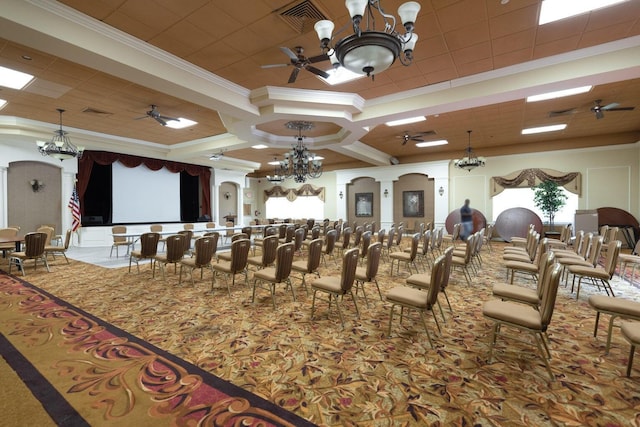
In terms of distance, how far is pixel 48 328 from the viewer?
3375mm

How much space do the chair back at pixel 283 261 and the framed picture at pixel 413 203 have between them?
36.3 ft

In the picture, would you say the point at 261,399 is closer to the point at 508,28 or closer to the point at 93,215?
the point at 508,28

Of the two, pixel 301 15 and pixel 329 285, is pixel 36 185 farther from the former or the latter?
pixel 329 285

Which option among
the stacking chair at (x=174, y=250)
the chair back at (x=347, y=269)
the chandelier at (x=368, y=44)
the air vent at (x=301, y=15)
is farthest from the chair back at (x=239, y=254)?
the air vent at (x=301, y=15)

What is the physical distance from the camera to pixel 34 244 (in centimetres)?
612

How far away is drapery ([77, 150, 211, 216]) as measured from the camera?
10.8 m

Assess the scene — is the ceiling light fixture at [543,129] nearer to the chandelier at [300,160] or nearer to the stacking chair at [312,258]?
the chandelier at [300,160]

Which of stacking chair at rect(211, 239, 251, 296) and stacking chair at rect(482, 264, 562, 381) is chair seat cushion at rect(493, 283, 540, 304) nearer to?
stacking chair at rect(482, 264, 562, 381)

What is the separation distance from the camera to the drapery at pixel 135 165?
10812mm

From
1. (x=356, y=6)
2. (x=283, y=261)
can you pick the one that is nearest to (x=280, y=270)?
(x=283, y=261)

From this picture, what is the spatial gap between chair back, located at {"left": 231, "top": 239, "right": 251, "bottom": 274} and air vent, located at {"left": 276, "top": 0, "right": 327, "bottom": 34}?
3157 mm

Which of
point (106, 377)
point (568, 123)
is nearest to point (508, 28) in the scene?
point (106, 377)

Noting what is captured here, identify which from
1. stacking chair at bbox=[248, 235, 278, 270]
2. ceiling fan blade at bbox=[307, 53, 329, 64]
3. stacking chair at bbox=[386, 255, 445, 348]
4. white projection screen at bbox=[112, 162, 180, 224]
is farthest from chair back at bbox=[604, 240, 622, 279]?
white projection screen at bbox=[112, 162, 180, 224]

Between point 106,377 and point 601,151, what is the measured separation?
14681mm
